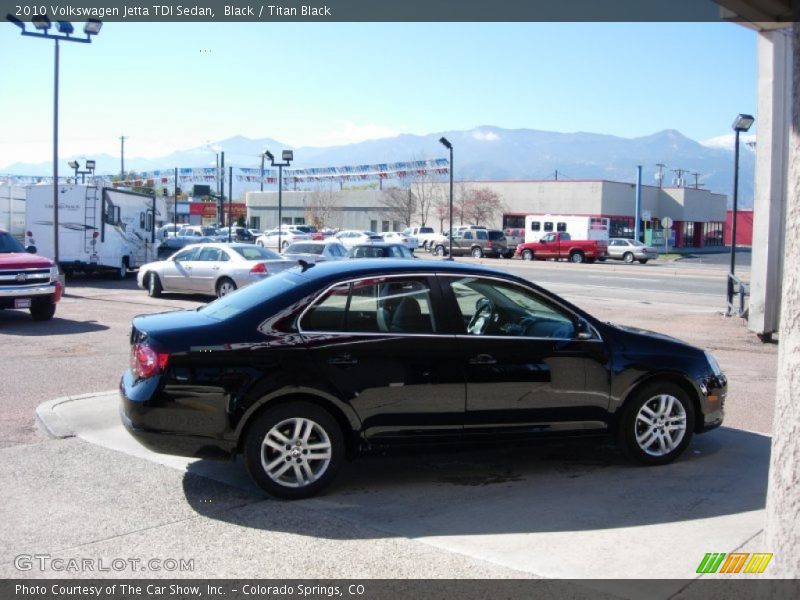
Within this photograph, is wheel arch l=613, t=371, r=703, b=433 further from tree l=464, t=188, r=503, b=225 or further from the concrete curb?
tree l=464, t=188, r=503, b=225

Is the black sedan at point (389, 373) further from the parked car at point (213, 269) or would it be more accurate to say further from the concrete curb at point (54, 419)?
the parked car at point (213, 269)

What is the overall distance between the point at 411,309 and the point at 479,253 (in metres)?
44.5

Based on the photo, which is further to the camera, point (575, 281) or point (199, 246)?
point (575, 281)

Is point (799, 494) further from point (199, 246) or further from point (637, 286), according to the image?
point (637, 286)

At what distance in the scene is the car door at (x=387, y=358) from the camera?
18.5 ft

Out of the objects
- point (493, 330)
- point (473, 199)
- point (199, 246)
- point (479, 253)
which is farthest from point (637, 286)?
point (473, 199)

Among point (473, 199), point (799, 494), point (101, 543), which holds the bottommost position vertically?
point (101, 543)

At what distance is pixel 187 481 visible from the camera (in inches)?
234

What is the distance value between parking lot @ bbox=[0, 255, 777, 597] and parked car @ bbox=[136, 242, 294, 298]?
11.0 meters

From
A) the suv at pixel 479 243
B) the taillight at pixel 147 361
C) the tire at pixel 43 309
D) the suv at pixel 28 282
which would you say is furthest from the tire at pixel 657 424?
the suv at pixel 479 243

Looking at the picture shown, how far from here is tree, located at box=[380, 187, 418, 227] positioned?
3177 inches

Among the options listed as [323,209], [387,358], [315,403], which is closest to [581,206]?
[323,209]

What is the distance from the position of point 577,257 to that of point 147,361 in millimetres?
44441

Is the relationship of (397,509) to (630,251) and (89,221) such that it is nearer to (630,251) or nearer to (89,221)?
(89,221)
